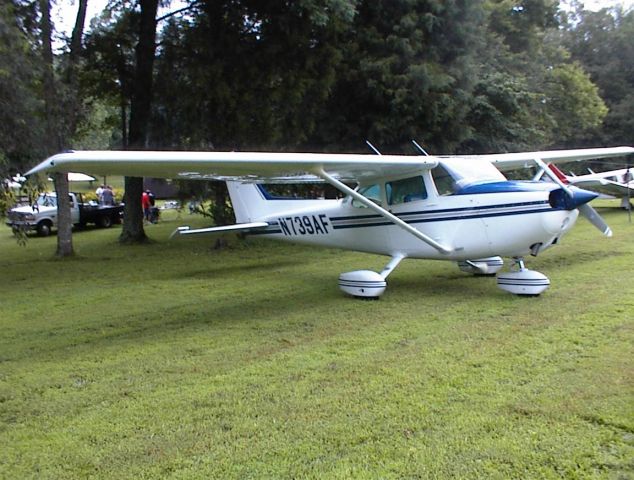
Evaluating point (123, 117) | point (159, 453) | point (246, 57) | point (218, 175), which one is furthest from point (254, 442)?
point (123, 117)

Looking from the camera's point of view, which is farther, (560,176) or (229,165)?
(560,176)

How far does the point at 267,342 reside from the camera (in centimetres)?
595

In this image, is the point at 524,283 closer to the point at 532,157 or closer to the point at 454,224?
the point at 454,224

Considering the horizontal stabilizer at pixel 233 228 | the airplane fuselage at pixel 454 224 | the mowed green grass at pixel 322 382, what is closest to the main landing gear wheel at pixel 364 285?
the mowed green grass at pixel 322 382

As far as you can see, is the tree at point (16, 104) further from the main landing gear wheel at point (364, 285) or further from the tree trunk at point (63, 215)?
the main landing gear wheel at point (364, 285)

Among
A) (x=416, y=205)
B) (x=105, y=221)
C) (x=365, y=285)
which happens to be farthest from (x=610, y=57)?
(x=365, y=285)

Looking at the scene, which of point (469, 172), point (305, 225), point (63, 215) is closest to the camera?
point (469, 172)

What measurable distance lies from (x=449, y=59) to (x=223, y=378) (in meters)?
12.8

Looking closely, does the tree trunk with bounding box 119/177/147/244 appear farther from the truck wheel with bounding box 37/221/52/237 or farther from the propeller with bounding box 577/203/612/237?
the propeller with bounding box 577/203/612/237

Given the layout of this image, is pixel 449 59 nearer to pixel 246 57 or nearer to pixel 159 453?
pixel 246 57

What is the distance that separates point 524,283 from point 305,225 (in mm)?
4071

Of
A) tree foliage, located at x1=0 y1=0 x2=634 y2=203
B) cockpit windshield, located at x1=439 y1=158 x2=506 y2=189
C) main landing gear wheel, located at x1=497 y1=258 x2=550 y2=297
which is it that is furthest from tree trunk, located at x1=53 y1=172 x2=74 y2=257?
main landing gear wheel, located at x1=497 y1=258 x2=550 y2=297

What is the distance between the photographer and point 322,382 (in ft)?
15.2

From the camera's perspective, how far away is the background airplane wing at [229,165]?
5629 mm
